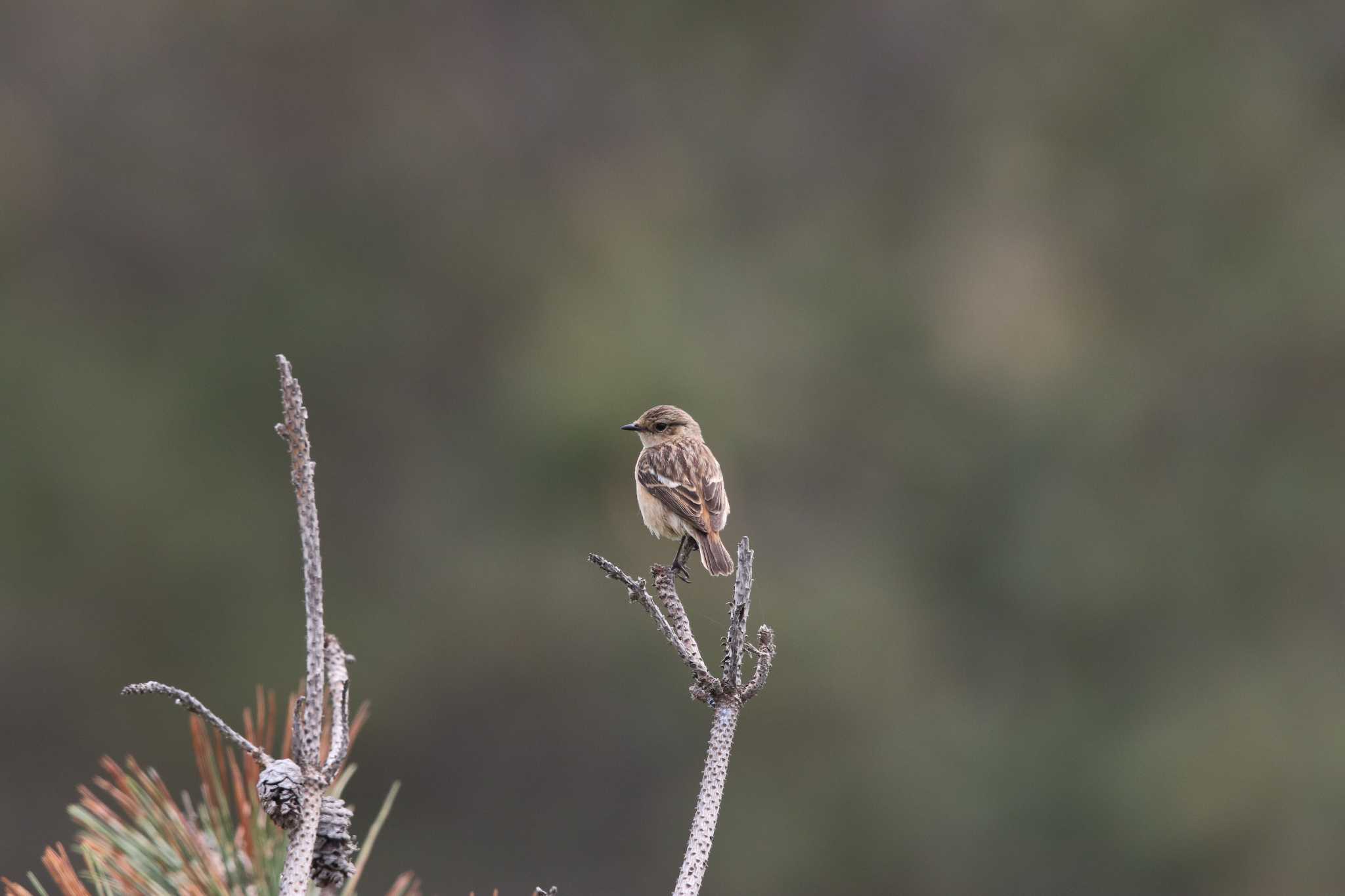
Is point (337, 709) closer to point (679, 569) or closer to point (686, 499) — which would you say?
point (679, 569)

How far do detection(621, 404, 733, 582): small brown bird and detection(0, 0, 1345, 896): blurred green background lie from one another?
254 inches

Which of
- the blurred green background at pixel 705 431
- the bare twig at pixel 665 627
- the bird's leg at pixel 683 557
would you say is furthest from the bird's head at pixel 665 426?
the blurred green background at pixel 705 431

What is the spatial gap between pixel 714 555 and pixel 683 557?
268 millimetres

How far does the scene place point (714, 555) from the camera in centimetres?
337

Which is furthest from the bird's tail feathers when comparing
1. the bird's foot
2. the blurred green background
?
the blurred green background

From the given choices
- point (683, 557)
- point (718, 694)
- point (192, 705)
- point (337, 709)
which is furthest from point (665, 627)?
point (683, 557)

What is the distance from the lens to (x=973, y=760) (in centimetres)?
1245

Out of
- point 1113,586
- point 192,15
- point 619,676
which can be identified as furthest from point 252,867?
point 192,15

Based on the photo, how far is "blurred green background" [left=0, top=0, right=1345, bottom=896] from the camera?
11.6 meters

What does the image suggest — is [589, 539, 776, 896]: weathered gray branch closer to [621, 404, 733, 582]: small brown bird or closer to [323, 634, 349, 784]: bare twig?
[323, 634, 349, 784]: bare twig

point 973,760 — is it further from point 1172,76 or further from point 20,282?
point 20,282

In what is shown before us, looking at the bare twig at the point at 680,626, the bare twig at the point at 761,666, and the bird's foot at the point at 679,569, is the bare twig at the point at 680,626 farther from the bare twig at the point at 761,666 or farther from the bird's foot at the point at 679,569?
the bird's foot at the point at 679,569

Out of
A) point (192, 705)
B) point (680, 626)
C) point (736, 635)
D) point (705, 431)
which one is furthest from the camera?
point (705, 431)

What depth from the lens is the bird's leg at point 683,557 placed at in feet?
9.80
